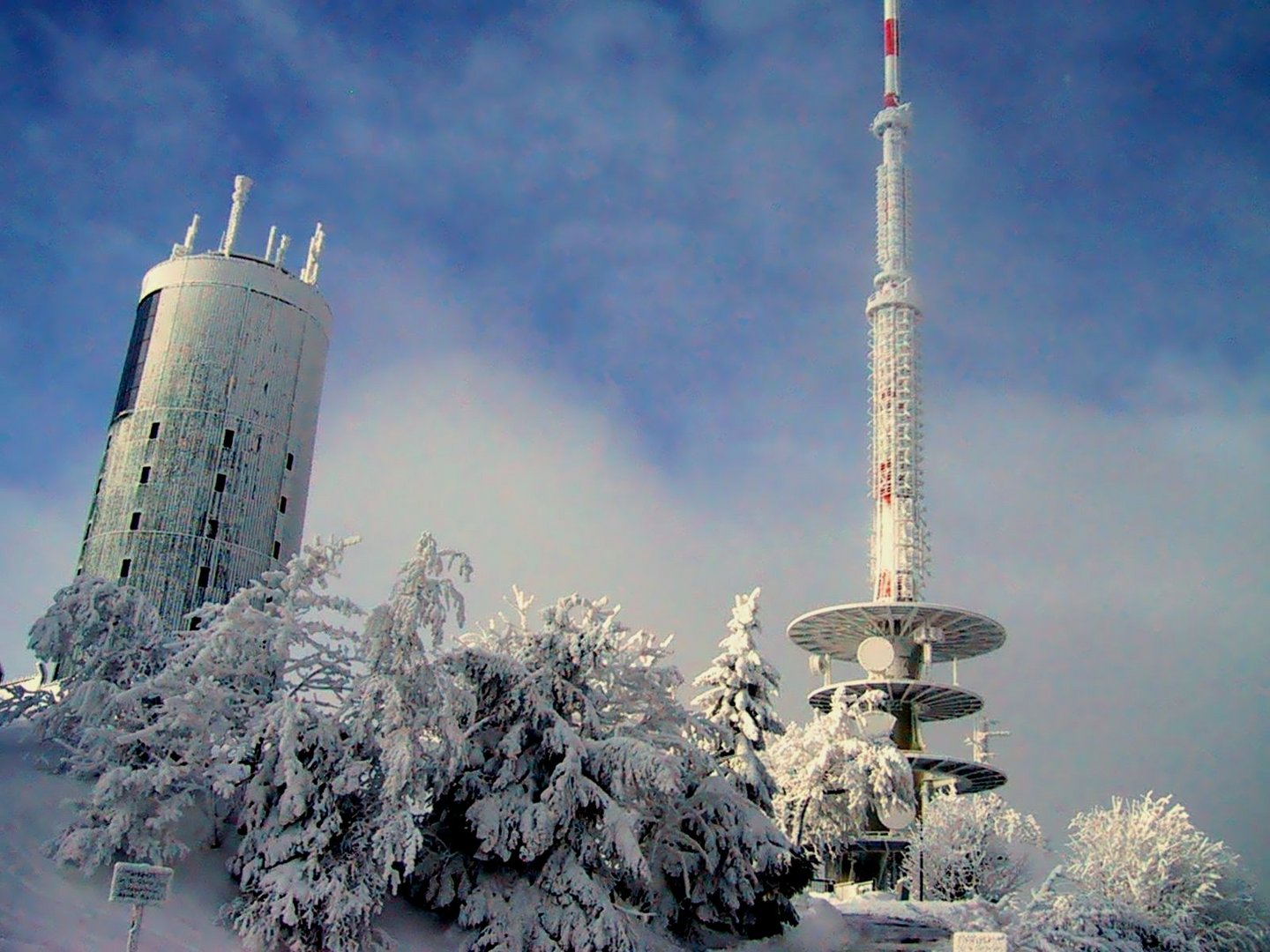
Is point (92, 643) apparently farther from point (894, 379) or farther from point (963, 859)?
point (894, 379)

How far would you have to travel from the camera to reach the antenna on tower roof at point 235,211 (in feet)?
121

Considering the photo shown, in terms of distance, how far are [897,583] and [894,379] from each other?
12376mm

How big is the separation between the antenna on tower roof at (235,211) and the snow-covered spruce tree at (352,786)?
2042 centimetres

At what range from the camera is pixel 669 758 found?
21.4 meters

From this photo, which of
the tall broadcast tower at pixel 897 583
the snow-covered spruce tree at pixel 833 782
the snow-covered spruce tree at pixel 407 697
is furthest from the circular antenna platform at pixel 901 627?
the snow-covered spruce tree at pixel 407 697

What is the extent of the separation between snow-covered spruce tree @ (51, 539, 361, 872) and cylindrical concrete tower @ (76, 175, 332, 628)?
11464mm

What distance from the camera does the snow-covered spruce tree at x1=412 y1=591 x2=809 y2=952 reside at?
20.5m

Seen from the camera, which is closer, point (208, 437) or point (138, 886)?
point (138, 886)

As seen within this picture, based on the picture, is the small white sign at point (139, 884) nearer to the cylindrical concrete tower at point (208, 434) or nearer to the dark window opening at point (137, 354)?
the cylindrical concrete tower at point (208, 434)

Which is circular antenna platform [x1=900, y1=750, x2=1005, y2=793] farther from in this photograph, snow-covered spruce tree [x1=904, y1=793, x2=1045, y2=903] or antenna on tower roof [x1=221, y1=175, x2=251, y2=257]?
antenna on tower roof [x1=221, y1=175, x2=251, y2=257]

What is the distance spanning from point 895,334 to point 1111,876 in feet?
118

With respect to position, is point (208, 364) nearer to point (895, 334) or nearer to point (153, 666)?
point (153, 666)

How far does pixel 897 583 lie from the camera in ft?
204

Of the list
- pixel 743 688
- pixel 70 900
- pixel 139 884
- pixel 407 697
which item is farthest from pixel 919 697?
pixel 139 884
